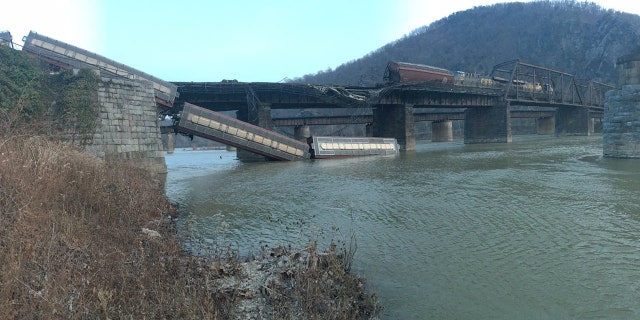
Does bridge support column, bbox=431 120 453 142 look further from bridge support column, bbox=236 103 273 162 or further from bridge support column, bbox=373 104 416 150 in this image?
bridge support column, bbox=236 103 273 162

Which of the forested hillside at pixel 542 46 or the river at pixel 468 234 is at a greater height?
the forested hillside at pixel 542 46

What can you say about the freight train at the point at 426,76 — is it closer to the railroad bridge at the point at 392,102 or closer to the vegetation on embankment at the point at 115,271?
the railroad bridge at the point at 392,102

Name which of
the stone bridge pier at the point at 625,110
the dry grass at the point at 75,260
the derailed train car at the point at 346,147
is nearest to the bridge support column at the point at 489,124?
the derailed train car at the point at 346,147

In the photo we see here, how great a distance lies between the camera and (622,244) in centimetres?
978

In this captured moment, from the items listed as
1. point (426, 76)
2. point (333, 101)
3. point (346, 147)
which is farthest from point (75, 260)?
point (426, 76)

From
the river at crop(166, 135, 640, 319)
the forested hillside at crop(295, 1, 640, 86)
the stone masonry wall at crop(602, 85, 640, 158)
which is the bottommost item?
the river at crop(166, 135, 640, 319)

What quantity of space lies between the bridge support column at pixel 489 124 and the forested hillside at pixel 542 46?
60264 millimetres

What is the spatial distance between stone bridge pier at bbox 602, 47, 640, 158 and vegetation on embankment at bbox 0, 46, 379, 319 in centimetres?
3002

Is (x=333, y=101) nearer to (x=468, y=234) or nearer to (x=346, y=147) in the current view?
(x=346, y=147)

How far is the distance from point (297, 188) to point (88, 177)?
12.4m

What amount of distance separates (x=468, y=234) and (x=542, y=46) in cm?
18877

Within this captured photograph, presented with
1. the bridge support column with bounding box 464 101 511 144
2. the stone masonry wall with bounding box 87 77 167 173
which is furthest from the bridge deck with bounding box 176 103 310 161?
the bridge support column with bounding box 464 101 511 144

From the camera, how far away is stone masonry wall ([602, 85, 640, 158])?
28.0 metres

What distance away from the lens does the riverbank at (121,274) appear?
16.8ft
